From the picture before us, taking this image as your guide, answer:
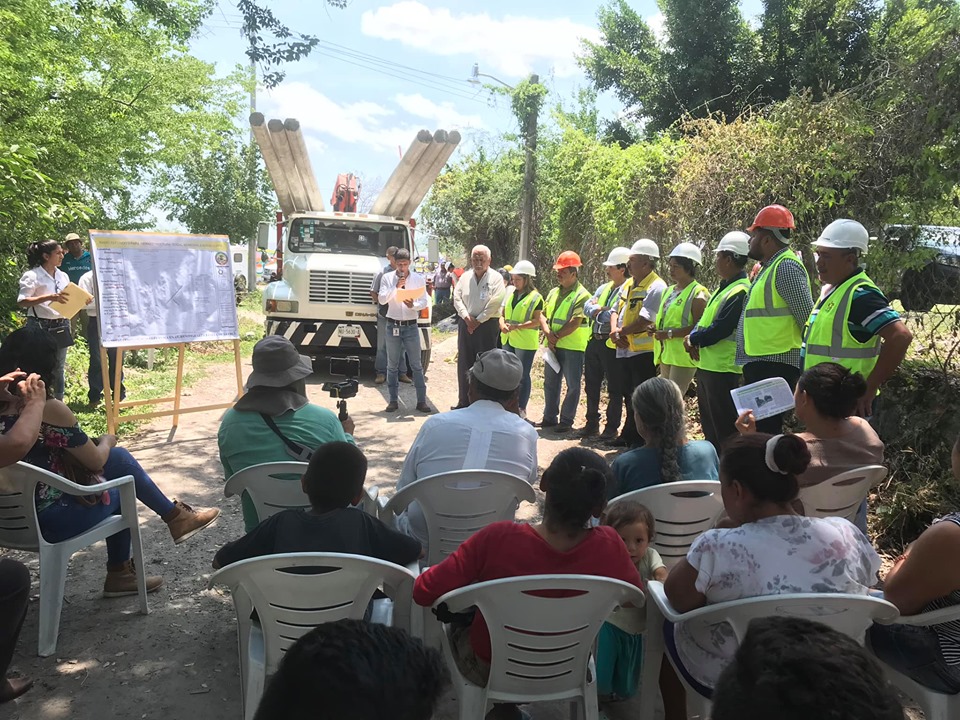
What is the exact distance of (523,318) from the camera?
25.2 ft

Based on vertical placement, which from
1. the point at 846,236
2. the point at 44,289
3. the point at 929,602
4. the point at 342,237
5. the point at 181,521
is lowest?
the point at 181,521

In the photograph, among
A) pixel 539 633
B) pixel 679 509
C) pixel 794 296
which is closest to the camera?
pixel 539 633

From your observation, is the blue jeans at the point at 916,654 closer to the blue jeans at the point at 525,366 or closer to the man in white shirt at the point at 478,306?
the blue jeans at the point at 525,366

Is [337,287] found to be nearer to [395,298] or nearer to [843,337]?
[395,298]

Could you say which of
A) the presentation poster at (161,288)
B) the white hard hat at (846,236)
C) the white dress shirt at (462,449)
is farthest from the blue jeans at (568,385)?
the white dress shirt at (462,449)

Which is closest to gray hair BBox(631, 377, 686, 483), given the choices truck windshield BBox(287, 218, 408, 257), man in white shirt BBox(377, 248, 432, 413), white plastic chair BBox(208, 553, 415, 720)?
white plastic chair BBox(208, 553, 415, 720)

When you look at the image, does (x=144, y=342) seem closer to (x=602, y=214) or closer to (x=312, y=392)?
(x=312, y=392)

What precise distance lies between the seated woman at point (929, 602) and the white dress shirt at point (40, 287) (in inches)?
274

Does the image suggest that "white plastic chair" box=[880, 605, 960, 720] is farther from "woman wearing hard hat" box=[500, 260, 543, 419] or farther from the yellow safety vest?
"woman wearing hard hat" box=[500, 260, 543, 419]

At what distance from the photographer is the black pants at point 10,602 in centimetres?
257

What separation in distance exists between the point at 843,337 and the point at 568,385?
388 cm

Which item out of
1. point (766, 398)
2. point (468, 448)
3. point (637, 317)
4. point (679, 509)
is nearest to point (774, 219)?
point (766, 398)

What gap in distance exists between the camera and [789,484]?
2.17 metres

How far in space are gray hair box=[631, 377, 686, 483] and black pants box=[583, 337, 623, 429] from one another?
372cm
